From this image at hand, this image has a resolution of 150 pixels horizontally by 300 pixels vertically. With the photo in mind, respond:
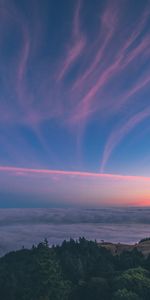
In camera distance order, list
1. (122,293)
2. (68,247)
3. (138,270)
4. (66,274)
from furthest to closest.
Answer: (68,247) → (66,274) → (138,270) → (122,293)

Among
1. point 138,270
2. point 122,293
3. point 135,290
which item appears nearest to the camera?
point 122,293

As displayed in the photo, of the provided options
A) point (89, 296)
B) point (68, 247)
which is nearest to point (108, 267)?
point (89, 296)

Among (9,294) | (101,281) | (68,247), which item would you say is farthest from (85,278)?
(68,247)

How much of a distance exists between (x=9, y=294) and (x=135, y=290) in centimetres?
3928

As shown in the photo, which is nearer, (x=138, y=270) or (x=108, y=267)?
(x=138, y=270)

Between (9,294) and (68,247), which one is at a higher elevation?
(68,247)

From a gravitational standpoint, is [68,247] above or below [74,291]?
above

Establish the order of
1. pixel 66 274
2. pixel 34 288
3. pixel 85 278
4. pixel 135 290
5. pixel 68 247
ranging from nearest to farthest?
pixel 135 290 → pixel 34 288 → pixel 85 278 → pixel 66 274 → pixel 68 247

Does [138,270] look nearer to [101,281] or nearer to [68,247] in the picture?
[101,281]

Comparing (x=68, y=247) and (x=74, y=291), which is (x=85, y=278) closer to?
(x=74, y=291)

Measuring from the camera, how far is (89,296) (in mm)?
97688

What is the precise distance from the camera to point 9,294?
4018 inches

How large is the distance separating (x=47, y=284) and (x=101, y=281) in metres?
16.6

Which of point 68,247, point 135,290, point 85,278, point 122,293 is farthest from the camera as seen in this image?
point 68,247
